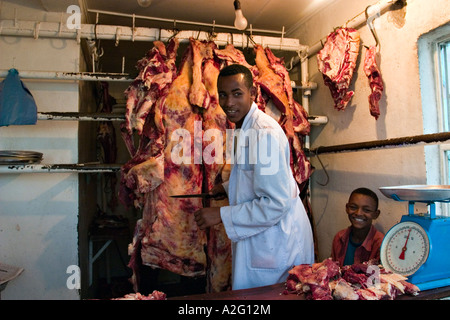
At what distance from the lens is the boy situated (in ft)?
8.34

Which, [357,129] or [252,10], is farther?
[252,10]

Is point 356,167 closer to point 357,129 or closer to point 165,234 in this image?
point 357,129

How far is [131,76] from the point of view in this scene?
10.2 feet

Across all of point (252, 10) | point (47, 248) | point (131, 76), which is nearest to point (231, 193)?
point (131, 76)

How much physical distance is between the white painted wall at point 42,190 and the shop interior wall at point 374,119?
8.31 feet

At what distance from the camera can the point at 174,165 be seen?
116 inches

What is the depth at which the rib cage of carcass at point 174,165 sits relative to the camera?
2.89 metres

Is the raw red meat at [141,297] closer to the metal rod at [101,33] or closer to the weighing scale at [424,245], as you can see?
the weighing scale at [424,245]

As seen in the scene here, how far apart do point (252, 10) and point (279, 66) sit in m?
0.83

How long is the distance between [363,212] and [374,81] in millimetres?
1057

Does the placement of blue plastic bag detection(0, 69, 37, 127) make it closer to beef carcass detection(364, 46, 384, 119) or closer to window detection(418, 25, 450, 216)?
beef carcass detection(364, 46, 384, 119)

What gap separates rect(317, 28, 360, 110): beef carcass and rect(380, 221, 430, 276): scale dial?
5.38 feet

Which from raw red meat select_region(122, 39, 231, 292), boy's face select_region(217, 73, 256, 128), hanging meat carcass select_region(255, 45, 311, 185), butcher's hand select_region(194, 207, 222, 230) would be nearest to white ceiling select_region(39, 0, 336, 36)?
hanging meat carcass select_region(255, 45, 311, 185)

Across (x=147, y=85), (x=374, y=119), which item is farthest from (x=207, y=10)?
(x=374, y=119)
